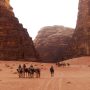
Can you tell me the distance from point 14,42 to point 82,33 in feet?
97.7

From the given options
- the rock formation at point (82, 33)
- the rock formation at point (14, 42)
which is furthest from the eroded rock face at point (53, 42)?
the rock formation at point (14, 42)

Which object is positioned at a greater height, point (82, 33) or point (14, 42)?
point (82, 33)

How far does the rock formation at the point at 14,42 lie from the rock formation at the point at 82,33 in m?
22.2

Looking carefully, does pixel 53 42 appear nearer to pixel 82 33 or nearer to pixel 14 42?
pixel 82 33

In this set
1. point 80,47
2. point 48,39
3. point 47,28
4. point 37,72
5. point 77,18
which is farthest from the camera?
point 47,28

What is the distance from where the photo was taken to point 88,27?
124m

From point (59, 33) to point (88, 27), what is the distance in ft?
116

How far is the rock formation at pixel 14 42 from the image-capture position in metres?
100

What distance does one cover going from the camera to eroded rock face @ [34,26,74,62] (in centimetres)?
14238

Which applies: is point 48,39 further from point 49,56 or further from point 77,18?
point 77,18

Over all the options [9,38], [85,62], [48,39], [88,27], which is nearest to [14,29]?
[9,38]

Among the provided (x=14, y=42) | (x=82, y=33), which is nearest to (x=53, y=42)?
(x=82, y=33)

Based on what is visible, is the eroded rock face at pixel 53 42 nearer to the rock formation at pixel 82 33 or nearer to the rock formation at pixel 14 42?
the rock formation at pixel 82 33

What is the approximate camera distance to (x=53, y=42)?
151375mm
